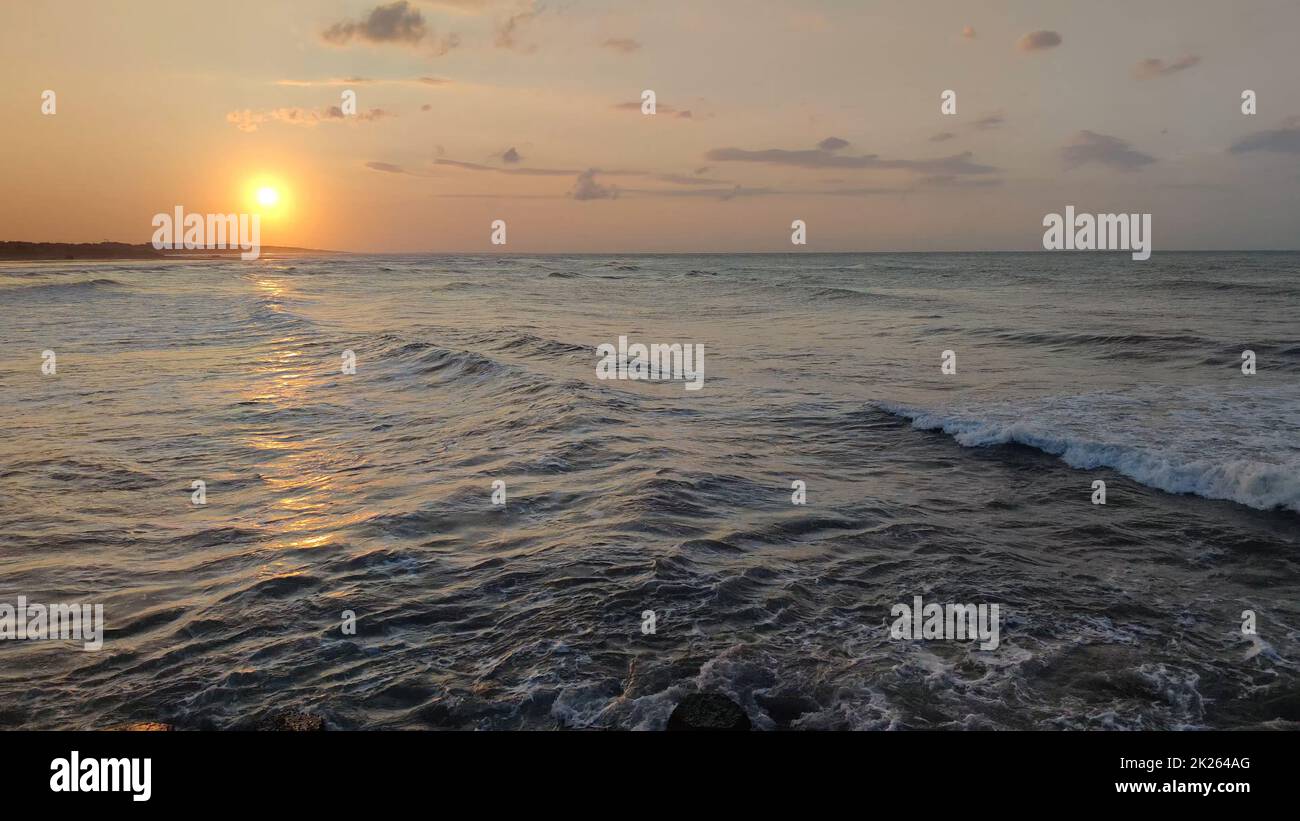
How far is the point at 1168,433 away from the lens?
14273mm

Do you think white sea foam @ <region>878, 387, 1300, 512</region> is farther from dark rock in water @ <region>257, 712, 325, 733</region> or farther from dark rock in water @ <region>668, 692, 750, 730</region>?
dark rock in water @ <region>257, 712, 325, 733</region>

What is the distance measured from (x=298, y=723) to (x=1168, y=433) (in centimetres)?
1462

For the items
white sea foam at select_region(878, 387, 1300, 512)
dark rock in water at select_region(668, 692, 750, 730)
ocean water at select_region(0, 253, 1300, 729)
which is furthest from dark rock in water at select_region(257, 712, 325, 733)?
white sea foam at select_region(878, 387, 1300, 512)

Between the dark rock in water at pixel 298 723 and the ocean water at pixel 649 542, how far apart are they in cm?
50

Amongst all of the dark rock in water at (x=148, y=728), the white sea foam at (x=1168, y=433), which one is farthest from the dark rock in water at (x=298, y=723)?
the white sea foam at (x=1168, y=433)

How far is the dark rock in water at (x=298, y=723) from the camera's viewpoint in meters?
5.37

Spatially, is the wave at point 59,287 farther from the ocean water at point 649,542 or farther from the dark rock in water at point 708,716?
the dark rock in water at point 708,716

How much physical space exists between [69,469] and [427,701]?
9.47 metres

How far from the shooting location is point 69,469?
12273mm

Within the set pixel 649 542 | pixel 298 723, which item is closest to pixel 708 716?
pixel 298 723
